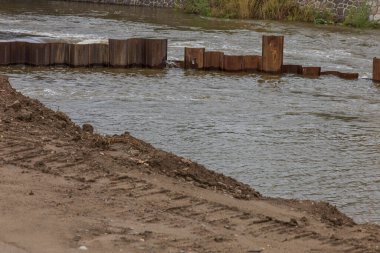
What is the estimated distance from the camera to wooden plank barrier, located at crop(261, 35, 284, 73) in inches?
771

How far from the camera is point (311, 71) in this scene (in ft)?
64.3

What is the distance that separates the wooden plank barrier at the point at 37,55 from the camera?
750 inches

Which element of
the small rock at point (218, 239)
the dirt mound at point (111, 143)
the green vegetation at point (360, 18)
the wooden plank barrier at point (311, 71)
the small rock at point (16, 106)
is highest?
the green vegetation at point (360, 18)

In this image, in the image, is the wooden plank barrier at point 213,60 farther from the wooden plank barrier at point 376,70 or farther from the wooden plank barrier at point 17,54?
the wooden plank barrier at point 17,54

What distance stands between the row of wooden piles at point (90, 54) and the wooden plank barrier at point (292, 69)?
2520mm

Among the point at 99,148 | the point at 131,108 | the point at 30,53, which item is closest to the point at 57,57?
the point at 30,53

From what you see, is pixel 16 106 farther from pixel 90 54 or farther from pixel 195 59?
pixel 195 59

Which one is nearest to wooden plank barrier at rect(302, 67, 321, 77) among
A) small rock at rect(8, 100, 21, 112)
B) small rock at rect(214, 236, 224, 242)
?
small rock at rect(8, 100, 21, 112)

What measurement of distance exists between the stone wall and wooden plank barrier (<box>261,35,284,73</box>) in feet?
38.3

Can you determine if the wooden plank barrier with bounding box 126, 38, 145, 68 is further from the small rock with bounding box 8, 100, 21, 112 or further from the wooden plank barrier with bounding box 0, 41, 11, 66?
the small rock with bounding box 8, 100, 21, 112

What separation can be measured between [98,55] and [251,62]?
3189mm

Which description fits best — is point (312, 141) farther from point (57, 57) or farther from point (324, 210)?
point (57, 57)

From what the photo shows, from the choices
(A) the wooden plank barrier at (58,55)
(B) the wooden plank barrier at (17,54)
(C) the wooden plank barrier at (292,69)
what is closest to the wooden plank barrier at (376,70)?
(C) the wooden plank barrier at (292,69)

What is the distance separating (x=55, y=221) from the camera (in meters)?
6.80
